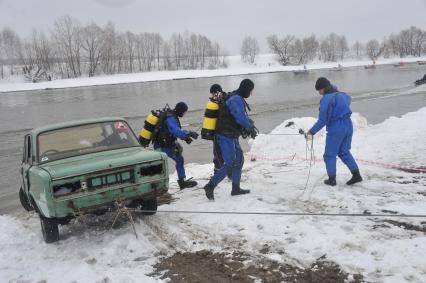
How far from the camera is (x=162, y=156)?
6.02 meters

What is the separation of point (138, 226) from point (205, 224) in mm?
978

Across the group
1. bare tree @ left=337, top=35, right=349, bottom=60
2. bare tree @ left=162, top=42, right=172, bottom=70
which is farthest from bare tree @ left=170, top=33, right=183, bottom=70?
bare tree @ left=337, top=35, right=349, bottom=60

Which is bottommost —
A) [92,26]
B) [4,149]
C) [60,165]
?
[4,149]

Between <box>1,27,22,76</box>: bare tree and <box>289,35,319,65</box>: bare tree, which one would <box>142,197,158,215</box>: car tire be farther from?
<box>289,35,319,65</box>: bare tree

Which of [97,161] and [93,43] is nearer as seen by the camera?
[97,161]

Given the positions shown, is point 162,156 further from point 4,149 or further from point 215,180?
point 4,149

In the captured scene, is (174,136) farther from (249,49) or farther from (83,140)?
(249,49)

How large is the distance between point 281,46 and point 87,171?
424 feet

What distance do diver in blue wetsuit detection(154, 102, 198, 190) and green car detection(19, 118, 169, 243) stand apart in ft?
2.85

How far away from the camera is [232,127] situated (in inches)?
274

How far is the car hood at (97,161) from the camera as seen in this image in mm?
5379

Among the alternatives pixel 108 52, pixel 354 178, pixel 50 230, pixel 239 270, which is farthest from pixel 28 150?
pixel 108 52

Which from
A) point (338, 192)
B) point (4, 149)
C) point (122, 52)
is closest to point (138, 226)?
point (338, 192)

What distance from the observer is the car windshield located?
6234 millimetres
